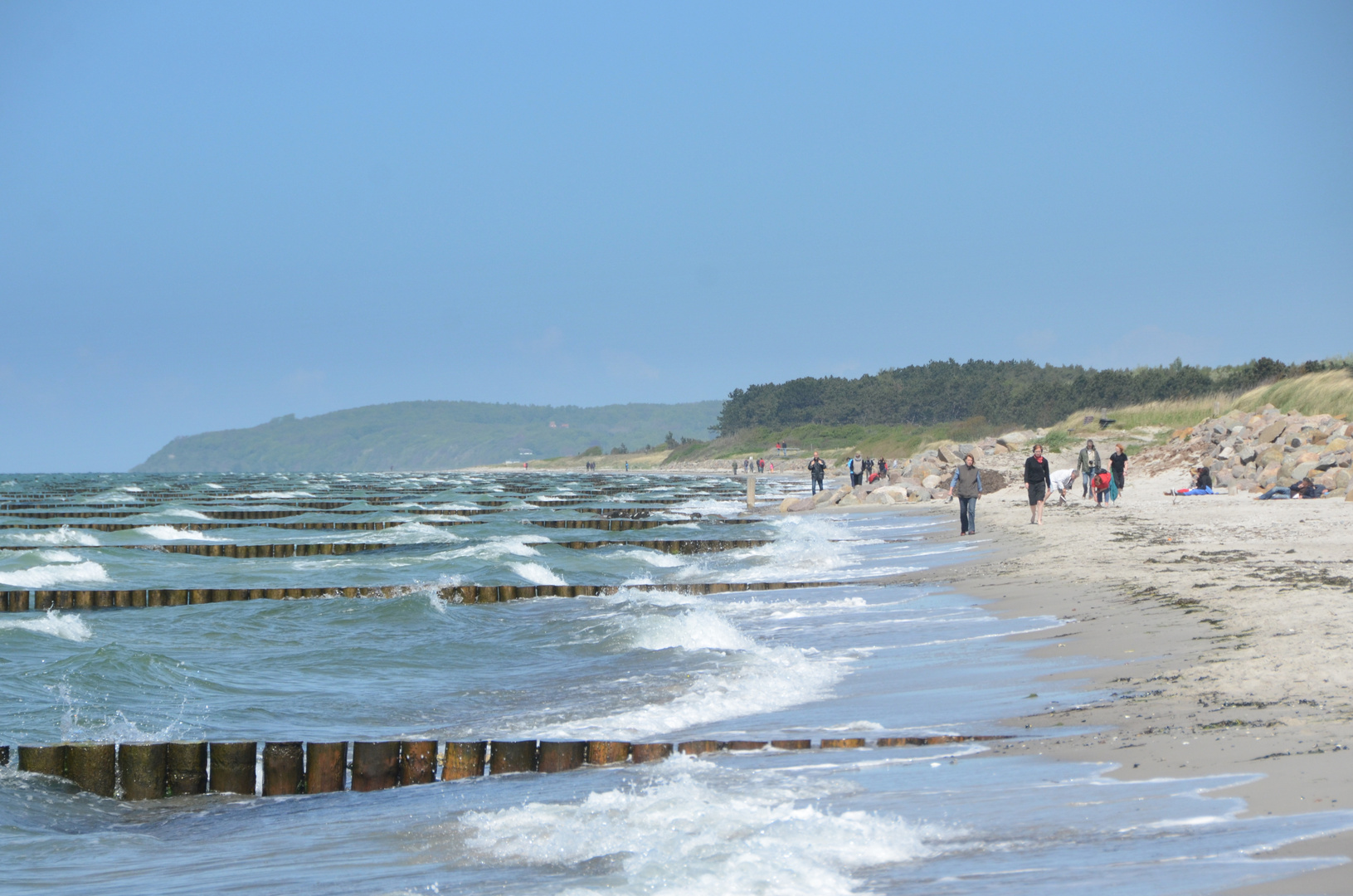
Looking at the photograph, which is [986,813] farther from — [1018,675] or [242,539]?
[242,539]

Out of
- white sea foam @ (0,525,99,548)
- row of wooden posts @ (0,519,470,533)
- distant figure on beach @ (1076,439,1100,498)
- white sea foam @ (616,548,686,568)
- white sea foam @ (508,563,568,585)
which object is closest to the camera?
white sea foam @ (508,563,568,585)

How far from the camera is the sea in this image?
4.46 m

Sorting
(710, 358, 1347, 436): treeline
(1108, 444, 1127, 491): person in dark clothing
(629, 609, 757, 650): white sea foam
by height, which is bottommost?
(629, 609, 757, 650): white sea foam

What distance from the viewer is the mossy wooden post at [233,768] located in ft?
24.1

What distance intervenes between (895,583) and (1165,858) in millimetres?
11964

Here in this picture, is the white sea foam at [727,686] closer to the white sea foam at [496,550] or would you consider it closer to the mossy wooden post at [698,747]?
the mossy wooden post at [698,747]

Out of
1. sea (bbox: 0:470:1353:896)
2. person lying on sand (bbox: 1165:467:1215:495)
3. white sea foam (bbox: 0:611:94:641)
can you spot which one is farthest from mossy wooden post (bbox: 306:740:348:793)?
person lying on sand (bbox: 1165:467:1215:495)

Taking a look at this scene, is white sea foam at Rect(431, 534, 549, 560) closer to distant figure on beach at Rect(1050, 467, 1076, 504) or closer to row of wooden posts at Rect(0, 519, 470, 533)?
row of wooden posts at Rect(0, 519, 470, 533)

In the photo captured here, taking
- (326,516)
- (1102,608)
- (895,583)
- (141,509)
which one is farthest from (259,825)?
(141,509)

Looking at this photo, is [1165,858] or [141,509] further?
[141,509]

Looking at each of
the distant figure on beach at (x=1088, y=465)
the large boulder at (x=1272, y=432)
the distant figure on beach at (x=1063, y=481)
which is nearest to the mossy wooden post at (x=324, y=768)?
the distant figure on beach at (x=1088, y=465)

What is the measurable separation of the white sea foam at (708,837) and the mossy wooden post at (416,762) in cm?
135

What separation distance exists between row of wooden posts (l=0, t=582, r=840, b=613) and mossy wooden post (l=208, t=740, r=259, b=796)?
33.0 feet

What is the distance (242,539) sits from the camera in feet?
105
